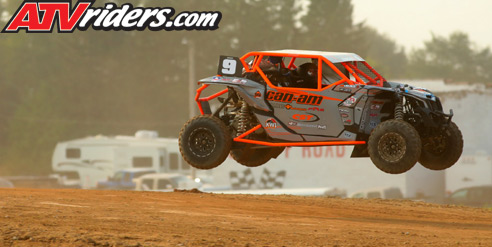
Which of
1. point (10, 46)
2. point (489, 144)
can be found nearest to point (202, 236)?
point (489, 144)

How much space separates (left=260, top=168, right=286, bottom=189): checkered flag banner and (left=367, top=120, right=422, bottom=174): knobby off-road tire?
26196mm

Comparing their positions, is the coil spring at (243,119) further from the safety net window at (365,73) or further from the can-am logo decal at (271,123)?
the safety net window at (365,73)

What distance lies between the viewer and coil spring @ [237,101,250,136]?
17047 millimetres

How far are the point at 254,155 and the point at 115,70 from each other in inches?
2694

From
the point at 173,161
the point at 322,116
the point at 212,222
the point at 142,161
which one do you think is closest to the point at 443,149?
the point at 322,116

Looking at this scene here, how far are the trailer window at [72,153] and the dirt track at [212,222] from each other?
3456 centimetres

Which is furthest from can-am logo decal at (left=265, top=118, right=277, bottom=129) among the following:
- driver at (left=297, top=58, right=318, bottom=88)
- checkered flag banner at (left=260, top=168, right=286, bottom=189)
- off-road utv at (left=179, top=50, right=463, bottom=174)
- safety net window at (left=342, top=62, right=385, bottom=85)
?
checkered flag banner at (left=260, top=168, right=286, bottom=189)

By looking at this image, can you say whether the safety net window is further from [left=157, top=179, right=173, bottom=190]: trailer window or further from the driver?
[left=157, top=179, right=173, bottom=190]: trailer window

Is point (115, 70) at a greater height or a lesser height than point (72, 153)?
greater

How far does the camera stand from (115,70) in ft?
279

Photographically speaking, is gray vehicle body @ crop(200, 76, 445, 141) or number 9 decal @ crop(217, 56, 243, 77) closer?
gray vehicle body @ crop(200, 76, 445, 141)

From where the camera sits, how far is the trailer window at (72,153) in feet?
175

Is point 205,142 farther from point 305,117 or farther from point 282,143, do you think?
point 305,117

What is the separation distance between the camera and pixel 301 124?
647 inches
